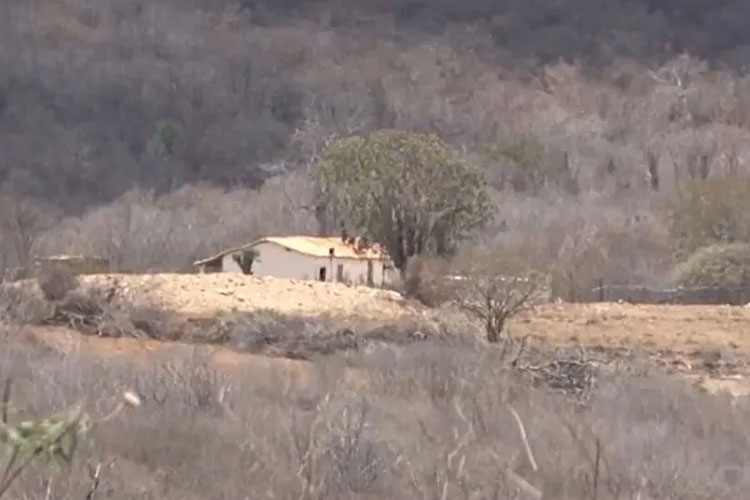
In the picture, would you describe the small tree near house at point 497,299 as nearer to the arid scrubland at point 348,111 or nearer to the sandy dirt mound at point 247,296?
the sandy dirt mound at point 247,296

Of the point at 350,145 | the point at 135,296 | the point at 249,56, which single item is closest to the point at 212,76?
the point at 249,56

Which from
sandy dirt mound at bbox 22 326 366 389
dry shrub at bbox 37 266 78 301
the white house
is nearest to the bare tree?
dry shrub at bbox 37 266 78 301

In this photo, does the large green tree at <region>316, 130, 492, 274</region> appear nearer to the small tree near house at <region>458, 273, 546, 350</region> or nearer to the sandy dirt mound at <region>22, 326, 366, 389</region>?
the small tree near house at <region>458, 273, 546, 350</region>

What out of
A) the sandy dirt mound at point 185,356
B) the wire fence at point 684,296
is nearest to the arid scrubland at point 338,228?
the sandy dirt mound at point 185,356

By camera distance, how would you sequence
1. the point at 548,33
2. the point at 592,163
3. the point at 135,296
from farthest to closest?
the point at 548,33
the point at 592,163
the point at 135,296

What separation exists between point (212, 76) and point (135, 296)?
5472 cm

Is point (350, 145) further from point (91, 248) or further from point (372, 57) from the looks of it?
point (372, 57)

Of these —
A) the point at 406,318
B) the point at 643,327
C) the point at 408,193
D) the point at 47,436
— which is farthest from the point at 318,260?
the point at 47,436

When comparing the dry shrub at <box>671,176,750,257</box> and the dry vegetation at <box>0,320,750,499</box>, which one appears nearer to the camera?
the dry vegetation at <box>0,320,750,499</box>

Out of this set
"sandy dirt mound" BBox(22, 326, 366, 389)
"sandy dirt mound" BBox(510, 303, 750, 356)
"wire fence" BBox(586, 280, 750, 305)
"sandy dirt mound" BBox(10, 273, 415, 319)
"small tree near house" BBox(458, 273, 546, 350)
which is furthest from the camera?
"wire fence" BBox(586, 280, 750, 305)

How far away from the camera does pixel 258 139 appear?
7225cm

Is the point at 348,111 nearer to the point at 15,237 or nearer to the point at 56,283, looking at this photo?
the point at 15,237

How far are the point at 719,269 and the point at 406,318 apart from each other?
36.7ft

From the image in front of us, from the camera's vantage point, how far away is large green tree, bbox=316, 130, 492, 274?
34.1 metres
